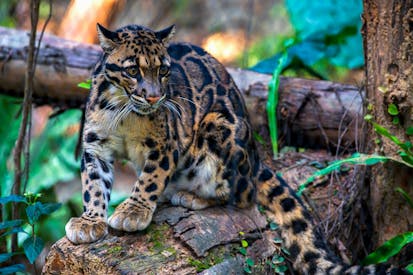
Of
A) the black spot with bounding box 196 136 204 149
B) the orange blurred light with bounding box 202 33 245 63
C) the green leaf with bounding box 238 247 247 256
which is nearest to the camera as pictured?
the green leaf with bounding box 238 247 247 256

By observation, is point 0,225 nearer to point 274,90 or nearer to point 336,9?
point 274,90

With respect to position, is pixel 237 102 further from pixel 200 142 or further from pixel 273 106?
pixel 273 106

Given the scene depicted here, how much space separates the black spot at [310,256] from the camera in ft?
16.7

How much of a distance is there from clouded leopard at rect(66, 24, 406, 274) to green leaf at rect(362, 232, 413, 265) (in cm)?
27

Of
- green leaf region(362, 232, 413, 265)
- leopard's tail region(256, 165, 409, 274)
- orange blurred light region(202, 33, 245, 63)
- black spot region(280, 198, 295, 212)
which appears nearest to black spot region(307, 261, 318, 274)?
leopard's tail region(256, 165, 409, 274)

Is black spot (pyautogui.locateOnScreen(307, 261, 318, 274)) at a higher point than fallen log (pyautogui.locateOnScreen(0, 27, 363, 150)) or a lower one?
lower

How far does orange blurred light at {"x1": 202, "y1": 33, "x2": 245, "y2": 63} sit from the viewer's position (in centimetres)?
1273

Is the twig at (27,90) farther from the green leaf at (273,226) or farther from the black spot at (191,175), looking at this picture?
the green leaf at (273,226)

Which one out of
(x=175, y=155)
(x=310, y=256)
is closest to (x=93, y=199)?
(x=175, y=155)

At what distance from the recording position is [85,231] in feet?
15.0

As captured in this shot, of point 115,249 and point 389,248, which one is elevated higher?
point 115,249

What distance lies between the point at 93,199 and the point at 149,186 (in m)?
0.42

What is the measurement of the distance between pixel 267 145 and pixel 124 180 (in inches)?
252

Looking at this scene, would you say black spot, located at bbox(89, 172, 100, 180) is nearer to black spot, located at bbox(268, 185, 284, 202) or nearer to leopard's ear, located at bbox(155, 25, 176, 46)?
leopard's ear, located at bbox(155, 25, 176, 46)
